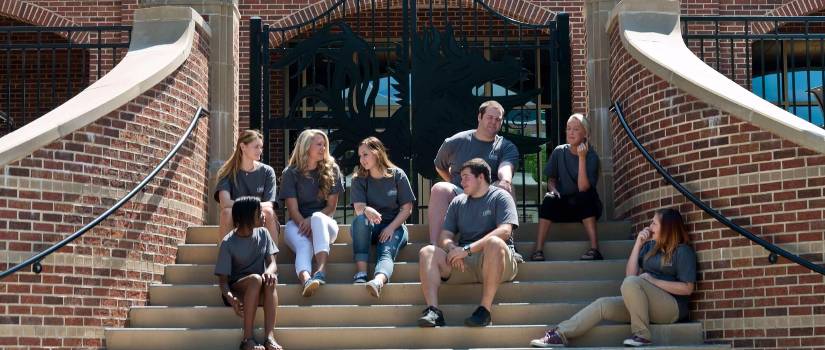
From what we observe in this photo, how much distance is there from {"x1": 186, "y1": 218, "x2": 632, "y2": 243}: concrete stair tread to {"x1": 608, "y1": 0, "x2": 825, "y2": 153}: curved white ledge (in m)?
1.42

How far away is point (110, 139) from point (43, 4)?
8.44 metres

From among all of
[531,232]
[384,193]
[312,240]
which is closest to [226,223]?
[312,240]

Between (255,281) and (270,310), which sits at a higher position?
(255,281)

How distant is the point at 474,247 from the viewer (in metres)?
9.33

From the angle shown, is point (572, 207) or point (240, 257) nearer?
point (240, 257)

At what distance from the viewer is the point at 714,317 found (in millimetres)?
9195

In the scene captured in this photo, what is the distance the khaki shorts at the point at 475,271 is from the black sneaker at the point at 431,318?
0.53 m

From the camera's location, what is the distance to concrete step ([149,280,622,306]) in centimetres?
962

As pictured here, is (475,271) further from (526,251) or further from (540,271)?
(526,251)

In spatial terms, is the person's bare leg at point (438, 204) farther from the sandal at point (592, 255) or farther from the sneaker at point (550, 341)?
the sneaker at point (550, 341)

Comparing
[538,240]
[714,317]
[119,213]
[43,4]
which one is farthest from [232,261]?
[43,4]

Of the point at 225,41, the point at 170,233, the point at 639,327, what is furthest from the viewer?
the point at 225,41

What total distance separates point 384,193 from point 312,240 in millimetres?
718

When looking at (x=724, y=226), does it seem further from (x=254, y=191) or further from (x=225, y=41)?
(x=225, y=41)
